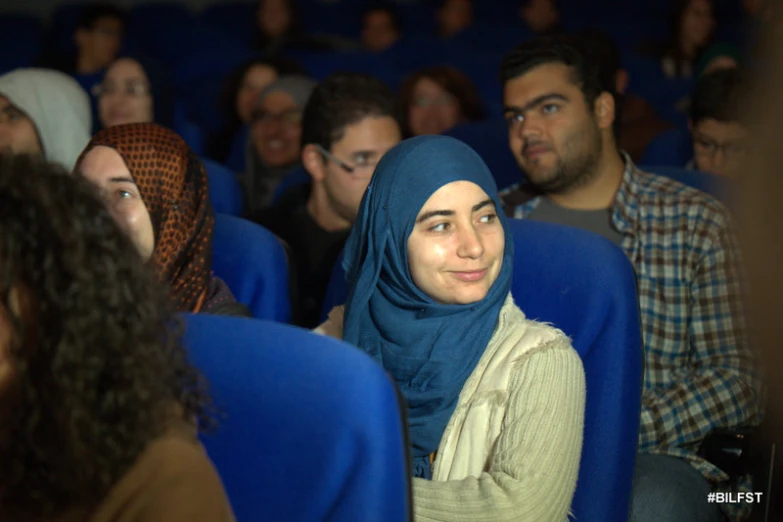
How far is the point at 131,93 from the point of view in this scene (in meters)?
3.67

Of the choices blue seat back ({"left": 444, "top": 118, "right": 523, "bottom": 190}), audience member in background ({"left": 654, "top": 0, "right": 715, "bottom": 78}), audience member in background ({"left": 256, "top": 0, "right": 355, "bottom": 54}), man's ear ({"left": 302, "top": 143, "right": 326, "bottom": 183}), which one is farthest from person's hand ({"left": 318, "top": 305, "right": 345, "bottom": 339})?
audience member in background ({"left": 256, "top": 0, "right": 355, "bottom": 54})

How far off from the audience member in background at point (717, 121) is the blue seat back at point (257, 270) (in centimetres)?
144

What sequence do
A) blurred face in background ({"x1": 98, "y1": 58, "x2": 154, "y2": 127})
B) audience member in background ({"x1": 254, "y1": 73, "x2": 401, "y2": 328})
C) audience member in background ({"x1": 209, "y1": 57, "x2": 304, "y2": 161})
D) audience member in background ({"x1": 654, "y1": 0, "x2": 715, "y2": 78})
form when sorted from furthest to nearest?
audience member in background ({"x1": 654, "y1": 0, "x2": 715, "y2": 78}), audience member in background ({"x1": 209, "y1": 57, "x2": 304, "y2": 161}), blurred face in background ({"x1": 98, "y1": 58, "x2": 154, "y2": 127}), audience member in background ({"x1": 254, "y1": 73, "x2": 401, "y2": 328})

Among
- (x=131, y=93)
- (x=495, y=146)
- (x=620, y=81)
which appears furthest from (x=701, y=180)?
(x=131, y=93)

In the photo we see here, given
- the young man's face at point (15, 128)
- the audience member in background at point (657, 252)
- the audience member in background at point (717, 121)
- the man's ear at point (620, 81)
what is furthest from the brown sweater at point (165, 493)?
the audience member in background at point (717, 121)

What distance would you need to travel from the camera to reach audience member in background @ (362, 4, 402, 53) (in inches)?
224

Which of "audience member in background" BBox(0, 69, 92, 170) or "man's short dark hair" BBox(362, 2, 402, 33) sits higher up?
"man's short dark hair" BBox(362, 2, 402, 33)

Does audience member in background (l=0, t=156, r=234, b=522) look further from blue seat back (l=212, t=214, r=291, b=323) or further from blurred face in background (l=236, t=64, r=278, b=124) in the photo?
blurred face in background (l=236, t=64, r=278, b=124)

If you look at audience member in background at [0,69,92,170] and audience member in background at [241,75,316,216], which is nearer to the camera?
audience member in background at [0,69,92,170]

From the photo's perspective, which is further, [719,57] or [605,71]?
[719,57]

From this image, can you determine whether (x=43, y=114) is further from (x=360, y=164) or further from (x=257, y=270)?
(x=257, y=270)

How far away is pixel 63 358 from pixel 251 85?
350cm

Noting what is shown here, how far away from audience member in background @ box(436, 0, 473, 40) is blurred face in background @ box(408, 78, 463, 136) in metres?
1.94

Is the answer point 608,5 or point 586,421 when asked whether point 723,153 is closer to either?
point 586,421
